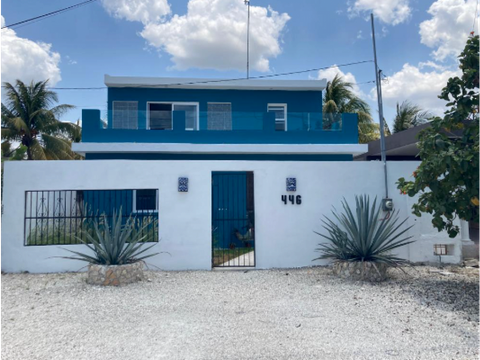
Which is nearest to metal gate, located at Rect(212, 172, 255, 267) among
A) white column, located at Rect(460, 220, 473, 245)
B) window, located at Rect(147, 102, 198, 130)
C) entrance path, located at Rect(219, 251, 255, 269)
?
entrance path, located at Rect(219, 251, 255, 269)

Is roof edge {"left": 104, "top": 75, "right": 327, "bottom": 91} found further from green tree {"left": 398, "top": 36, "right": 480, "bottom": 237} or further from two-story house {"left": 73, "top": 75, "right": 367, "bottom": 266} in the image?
green tree {"left": 398, "top": 36, "right": 480, "bottom": 237}

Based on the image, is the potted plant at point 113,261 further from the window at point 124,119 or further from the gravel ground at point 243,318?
the window at point 124,119

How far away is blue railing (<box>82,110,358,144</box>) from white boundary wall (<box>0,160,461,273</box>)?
4714 mm

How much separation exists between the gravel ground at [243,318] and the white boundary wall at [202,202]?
73 cm

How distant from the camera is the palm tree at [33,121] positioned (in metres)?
21.9

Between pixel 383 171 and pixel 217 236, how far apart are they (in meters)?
4.63

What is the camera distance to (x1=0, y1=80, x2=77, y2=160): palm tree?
2188cm

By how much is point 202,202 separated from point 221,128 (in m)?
5.36

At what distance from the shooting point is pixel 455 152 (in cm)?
630

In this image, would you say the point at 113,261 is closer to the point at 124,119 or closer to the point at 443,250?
the point at 124,119

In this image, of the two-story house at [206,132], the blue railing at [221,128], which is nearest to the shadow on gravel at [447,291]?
the two-story house at [206,132]

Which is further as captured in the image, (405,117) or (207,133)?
(405,117)

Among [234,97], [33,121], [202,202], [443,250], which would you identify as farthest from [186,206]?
[33,121]

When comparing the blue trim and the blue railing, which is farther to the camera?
the blue trim
